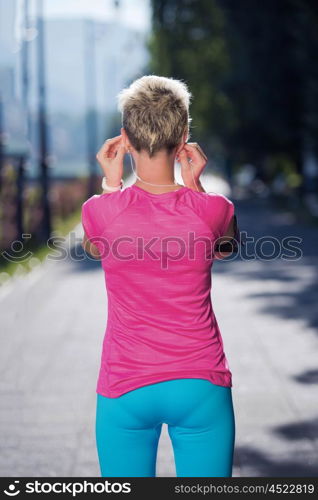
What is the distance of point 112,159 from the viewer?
296 centimetres

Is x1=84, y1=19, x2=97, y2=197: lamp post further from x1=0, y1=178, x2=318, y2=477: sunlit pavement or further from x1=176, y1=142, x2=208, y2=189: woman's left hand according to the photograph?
x1=176, y1=142, x2=208, y2=189: woman's left hand

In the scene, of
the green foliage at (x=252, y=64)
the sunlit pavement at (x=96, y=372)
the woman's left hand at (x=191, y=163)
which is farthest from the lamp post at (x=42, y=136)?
the woman's left hand at (x=191, y=163)

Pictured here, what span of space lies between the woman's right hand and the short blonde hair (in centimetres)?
10

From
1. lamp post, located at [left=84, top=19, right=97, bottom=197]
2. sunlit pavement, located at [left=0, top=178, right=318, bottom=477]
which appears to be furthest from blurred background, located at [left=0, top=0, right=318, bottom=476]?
lamp post, located at [left=84, top=19, right=97, bottom=197]

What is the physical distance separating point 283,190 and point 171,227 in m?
52.3

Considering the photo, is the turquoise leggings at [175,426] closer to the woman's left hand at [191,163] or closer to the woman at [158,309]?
the woman at [158,309]

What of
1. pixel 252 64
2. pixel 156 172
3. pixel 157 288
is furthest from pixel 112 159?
pixel 252 64

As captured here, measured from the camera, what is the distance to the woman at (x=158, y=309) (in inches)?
111

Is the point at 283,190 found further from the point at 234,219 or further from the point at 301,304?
the point at 234,219

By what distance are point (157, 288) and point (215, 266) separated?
16345mm

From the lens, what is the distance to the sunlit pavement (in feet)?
19.1

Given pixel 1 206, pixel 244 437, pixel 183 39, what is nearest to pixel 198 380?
pixel 244 437

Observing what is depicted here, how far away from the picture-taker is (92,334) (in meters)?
10.8

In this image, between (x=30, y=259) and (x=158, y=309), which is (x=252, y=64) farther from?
(x=158, y=309)
